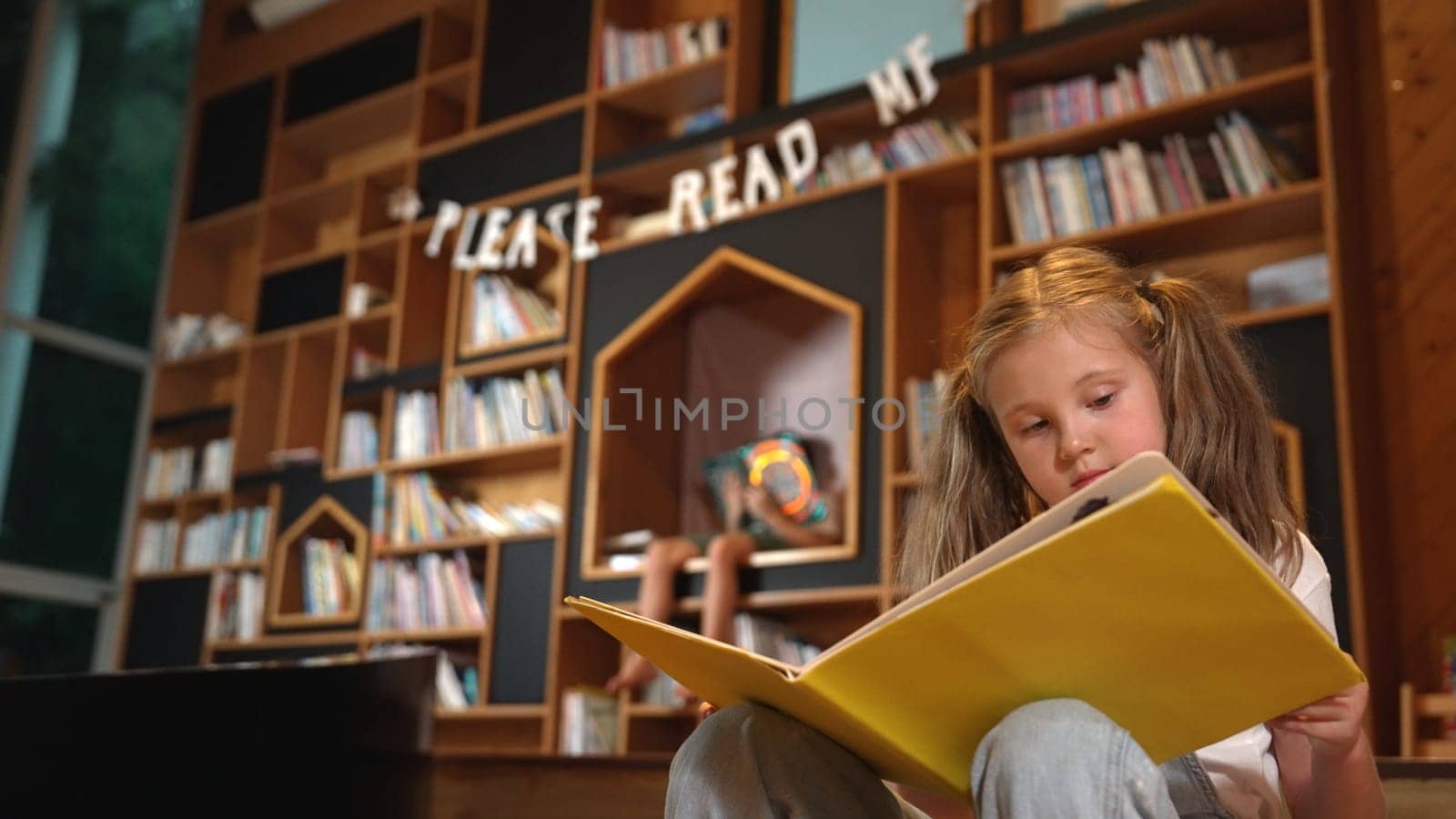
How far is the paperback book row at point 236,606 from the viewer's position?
4816mm

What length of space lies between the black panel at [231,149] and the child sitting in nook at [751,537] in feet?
9.44

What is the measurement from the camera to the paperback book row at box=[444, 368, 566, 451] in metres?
4.19

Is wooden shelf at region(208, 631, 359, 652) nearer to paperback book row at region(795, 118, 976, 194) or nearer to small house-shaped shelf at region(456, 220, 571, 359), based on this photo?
small house-shaped shelf at region(456, 220, 571, 359)

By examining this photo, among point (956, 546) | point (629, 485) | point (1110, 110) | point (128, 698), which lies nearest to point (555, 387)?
point (629, 485)

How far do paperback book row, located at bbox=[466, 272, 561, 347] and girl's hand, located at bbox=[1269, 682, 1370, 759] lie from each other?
3543 mm

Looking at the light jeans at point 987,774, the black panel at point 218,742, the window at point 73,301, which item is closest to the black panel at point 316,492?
the window at point 73,301

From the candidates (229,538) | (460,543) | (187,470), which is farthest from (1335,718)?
(187,470)

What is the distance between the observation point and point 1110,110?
334cm

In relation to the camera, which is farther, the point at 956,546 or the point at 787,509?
the point at 787,509

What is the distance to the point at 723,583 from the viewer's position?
348cm

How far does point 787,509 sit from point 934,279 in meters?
0.77

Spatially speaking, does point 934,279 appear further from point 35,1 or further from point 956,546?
point 35,1

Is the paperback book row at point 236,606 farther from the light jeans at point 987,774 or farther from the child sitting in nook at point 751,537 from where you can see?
the light jeans at point 987,774

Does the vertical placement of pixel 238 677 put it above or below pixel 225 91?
below
